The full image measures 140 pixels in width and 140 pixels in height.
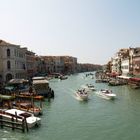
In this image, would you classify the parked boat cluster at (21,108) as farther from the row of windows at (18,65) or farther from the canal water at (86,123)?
the row of windows at (18,65)

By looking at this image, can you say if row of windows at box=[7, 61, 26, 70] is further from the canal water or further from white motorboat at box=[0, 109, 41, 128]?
white motorboat at box=[0, 109, 41, 128]

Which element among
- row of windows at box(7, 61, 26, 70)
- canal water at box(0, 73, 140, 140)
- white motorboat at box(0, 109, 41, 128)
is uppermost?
row of windows at box(7, 61, 26, 70)

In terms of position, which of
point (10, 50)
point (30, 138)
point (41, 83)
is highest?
point (10, 50)

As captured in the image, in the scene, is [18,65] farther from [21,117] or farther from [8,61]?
[21,117]

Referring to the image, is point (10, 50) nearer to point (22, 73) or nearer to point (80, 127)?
point (22, 73)

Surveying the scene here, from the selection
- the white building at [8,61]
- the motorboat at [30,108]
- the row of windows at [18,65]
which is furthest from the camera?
the row of windows at [18,65]

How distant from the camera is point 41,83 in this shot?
43781mm

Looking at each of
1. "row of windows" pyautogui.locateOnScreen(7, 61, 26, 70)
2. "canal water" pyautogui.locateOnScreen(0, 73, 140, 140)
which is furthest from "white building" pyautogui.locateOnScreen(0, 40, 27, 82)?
"canal water" pyautogui.locateOnScreen(0, 73, 140, 140)

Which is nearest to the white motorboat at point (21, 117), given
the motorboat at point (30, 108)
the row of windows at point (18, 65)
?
the motorboat at point (30, 108)

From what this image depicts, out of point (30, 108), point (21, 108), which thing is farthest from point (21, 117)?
point (21, 108)

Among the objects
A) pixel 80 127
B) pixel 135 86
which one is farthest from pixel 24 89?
pixel 80 127

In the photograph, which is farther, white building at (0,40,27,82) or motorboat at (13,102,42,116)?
white building at (0,40,27,82)

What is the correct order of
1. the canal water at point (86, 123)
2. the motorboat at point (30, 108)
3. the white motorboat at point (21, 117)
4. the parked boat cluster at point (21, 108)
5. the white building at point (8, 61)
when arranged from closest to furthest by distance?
the canal water at point (86, 123)
the parked boat cluster at point (21, 108)
the white motorboat at point (21, 117)
the motorboat at point (30, 108)
the white building at point (8, 61)

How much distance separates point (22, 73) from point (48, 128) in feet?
149
